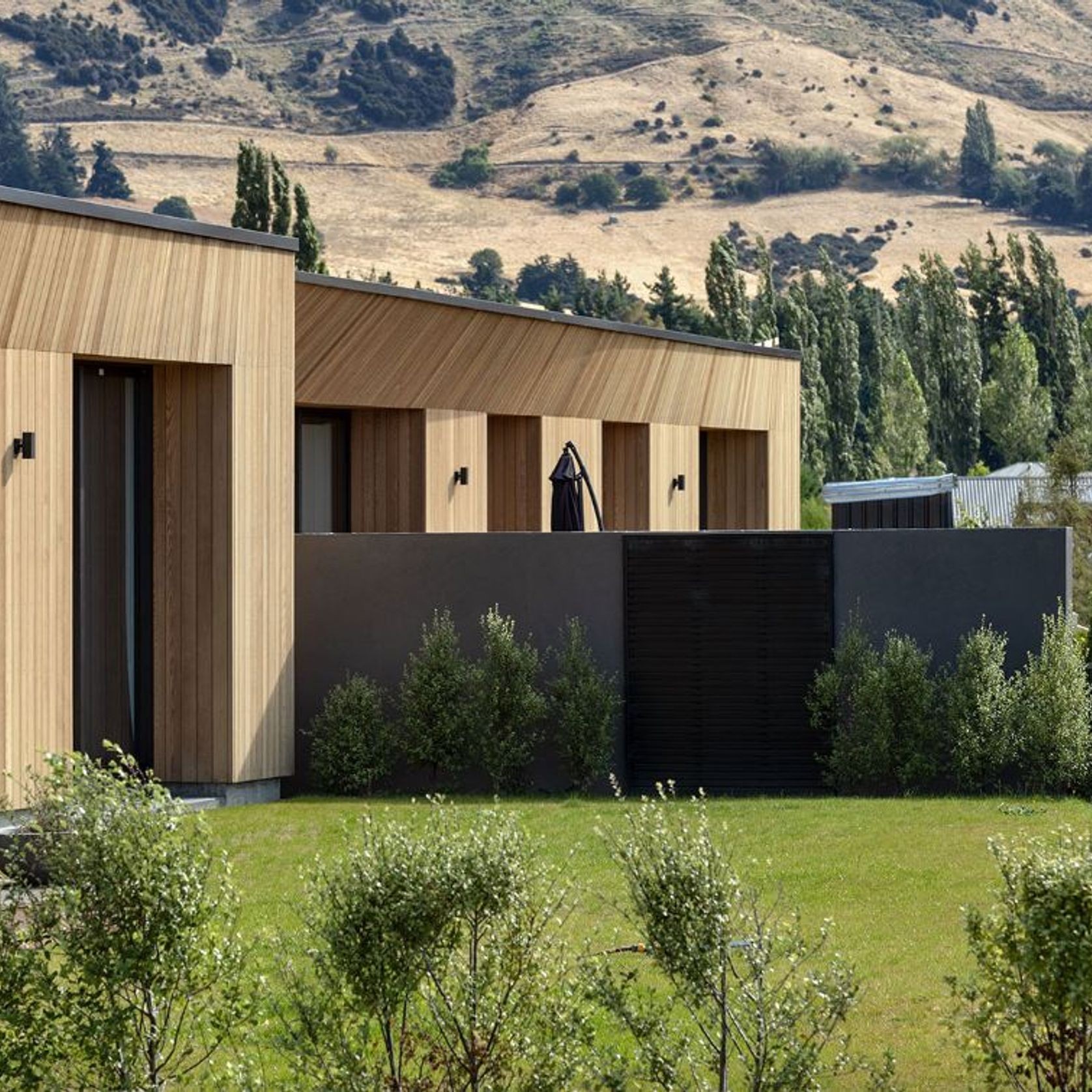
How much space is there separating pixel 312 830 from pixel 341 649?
3156 millimetres

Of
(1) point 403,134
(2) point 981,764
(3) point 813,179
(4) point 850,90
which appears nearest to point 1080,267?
(3) point 813,179

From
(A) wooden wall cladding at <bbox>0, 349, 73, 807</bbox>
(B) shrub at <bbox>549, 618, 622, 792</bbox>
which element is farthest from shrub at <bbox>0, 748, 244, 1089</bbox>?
(B) shrub at <bbox>549, 618, 622, 792</bbox>

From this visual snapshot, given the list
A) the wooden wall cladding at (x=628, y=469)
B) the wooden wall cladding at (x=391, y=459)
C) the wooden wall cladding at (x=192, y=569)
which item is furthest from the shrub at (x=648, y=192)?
the wooden wall cladding at (x=192, y=569)

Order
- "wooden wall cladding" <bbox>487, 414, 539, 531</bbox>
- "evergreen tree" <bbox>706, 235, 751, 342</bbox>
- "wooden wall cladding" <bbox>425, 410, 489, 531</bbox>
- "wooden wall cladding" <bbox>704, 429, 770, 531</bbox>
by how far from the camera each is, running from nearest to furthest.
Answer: "wooden wall cladding" <bbox>425, 410, 489, 531</bbox>, "wooden wall cladding" <bbox>487, 414, 539, 531</bbox>, "wooden wall cladding" <bbox>704, 429, 770, 531</bbox>, "evergreen tree" <bbox>706, 235, 751, 342</bbox>

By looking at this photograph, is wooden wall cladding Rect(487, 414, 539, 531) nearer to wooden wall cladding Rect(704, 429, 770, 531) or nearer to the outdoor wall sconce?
wooden wall cladding Rect(704, 429, 770, 531)

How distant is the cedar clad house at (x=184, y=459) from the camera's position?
13328mm

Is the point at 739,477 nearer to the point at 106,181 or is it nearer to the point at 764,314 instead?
the point at 764,314

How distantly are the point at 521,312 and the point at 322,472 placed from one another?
2.86 metres

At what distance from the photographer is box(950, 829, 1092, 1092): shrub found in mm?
6098

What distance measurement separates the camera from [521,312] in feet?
65.4

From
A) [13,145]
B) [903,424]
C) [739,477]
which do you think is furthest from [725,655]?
[13,145]

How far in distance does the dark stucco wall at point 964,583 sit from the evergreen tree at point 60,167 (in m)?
98.1

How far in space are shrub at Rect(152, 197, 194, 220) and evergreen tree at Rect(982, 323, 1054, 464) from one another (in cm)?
6039

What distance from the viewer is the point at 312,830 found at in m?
13.4
